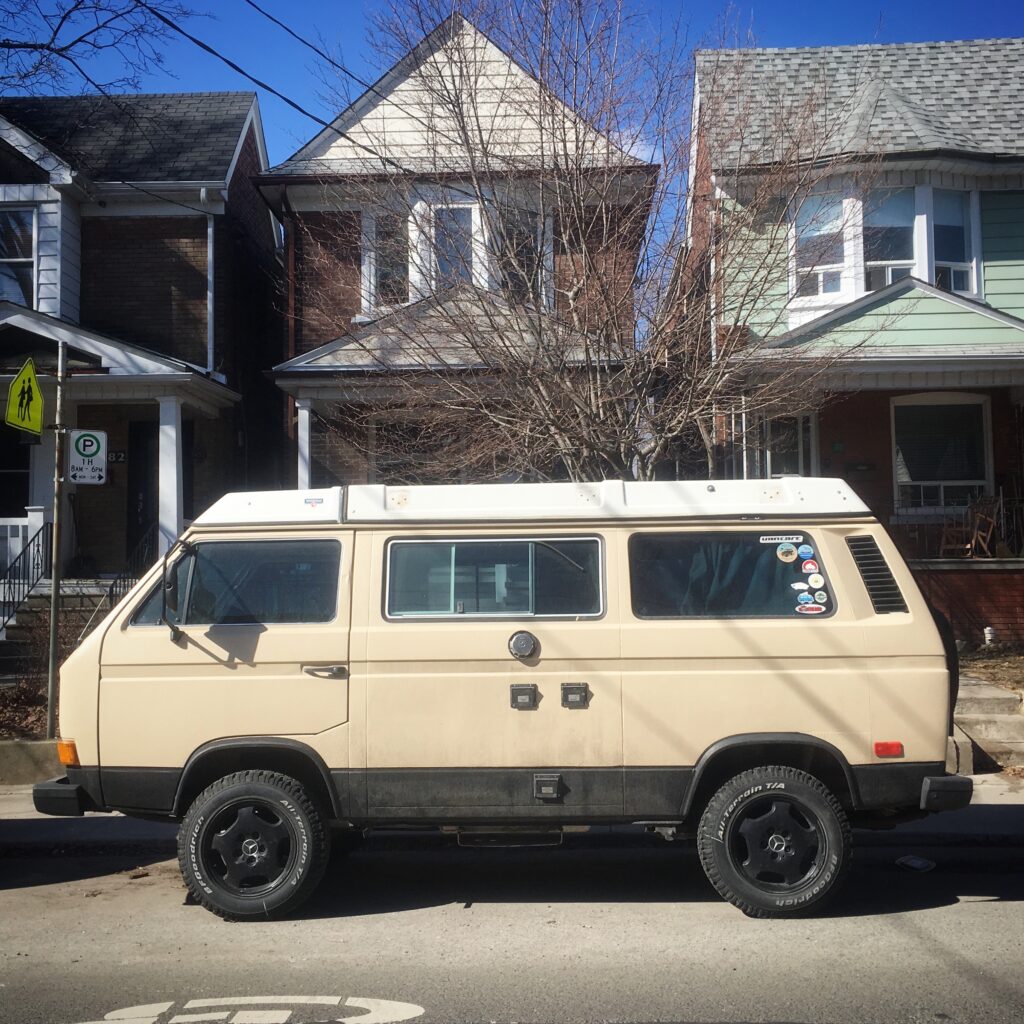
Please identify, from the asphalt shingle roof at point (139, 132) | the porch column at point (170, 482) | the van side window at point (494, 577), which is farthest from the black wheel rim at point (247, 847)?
the asphalt shingle roof at point (139, 132)

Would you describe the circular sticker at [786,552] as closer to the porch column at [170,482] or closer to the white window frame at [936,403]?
the white window frame at [936,403]

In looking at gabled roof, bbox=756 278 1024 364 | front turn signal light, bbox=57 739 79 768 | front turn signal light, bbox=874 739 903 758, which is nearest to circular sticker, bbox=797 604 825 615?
front turn signal light, bbox=874 739 903 758

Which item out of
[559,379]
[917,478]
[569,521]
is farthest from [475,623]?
[917,478]

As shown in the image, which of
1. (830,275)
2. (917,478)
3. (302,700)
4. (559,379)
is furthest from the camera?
(917,478)

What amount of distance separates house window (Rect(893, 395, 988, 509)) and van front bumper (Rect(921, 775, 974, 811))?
9.60 m

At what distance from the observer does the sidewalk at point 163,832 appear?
7145mm

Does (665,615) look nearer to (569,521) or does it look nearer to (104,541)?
(569,521)

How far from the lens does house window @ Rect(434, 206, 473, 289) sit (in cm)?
1018

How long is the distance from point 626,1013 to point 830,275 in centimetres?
1106

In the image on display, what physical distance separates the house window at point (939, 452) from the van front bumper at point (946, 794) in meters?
9.60

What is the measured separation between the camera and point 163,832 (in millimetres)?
7605

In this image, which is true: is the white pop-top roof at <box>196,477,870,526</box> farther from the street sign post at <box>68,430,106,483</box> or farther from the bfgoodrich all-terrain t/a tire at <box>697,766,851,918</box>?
the street sign post at <box>68,430,106,483</box>

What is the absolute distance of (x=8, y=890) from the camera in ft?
21.4

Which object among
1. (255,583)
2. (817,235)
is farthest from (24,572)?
(817,235)
